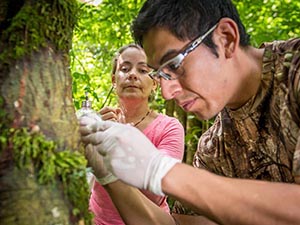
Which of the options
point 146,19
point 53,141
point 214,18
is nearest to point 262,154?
point 214,18

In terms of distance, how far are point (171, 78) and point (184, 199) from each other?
61cm

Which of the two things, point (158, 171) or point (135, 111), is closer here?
point (158, 171)

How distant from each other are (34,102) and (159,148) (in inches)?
57.9

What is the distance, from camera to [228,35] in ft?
6.77

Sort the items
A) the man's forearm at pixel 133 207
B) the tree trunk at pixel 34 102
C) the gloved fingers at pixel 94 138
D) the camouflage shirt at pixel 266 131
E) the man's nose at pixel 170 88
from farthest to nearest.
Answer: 1. the man's forearm at pixel 133 207
2. the man's nose at pixel 170 88
3. the camouflage shirt at pixel 266 131
4. the gloved fingers at pixel 94 138
5. the tree trunk at pixel 34 102

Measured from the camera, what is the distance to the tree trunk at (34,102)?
1.36m

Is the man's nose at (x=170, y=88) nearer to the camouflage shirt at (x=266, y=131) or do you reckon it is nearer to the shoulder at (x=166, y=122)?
the camouflage shirt at (x=266, y=131)

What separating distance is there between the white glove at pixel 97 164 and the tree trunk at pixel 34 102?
449 mm

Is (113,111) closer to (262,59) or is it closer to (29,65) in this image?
(262,59)

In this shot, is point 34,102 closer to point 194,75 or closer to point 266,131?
point 194,75

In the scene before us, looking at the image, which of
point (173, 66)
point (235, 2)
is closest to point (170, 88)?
point (173, 66)

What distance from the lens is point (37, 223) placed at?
135 cm

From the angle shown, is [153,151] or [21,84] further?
[153,151]

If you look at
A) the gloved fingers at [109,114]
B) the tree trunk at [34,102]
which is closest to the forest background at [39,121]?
the tree trunk at [34,102]
